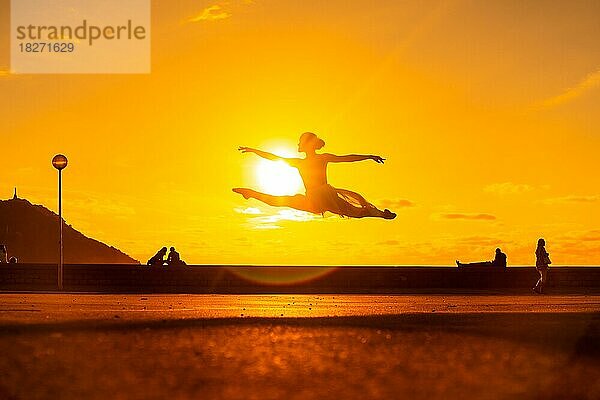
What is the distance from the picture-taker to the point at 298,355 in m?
13.2

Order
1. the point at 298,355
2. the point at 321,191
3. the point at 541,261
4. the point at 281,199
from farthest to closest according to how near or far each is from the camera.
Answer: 1. the point at 281,199
2. the point at 321,191
3. the point at 541,261
4. the point at 298,355

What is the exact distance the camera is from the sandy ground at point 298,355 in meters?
10.1

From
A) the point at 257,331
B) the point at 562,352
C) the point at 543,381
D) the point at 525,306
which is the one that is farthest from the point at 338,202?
the point at 543,381

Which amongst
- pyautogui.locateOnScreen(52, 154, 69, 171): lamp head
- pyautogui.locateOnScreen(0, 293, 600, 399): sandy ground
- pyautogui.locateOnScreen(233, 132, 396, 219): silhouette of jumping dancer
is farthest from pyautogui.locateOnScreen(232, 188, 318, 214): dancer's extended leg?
pyautogui.locateOnScreen(0, 293, 600, 399): sandy ground

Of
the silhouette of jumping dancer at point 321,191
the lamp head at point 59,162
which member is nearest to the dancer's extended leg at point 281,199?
the silhouette of jumping dancer at point 321,191

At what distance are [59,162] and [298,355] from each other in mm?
33134

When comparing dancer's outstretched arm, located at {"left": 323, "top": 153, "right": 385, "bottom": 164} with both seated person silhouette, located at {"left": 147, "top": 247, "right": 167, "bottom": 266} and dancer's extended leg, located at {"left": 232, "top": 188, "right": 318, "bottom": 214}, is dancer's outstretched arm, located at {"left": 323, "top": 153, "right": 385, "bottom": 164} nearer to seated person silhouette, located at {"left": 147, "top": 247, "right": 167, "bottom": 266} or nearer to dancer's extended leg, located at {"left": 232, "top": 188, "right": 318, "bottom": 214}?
dancer's extended leg, located at {"left": 232, "top": 188, "right": 318, "bottom": 214}

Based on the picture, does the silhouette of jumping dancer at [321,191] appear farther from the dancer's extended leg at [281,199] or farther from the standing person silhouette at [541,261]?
the standing person silhouette at [541,261]

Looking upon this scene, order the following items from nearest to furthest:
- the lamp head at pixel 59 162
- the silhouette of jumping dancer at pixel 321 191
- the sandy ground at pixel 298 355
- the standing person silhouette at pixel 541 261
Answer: the sandy ground at pixel 298 355 < the standing person silhouette at pixel 541 261 < the silhouette of jumping dancer at pixel 321 191 < the lamp head at pixel 59 162

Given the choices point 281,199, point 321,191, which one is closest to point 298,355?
point 321,191

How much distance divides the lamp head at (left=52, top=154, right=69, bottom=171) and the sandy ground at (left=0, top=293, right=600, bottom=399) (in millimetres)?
22855

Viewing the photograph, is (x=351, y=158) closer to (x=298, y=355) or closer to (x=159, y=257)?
(x=159, y=257)

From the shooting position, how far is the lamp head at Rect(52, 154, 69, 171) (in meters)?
44.8

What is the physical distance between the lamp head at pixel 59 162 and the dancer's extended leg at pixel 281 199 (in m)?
6.71
